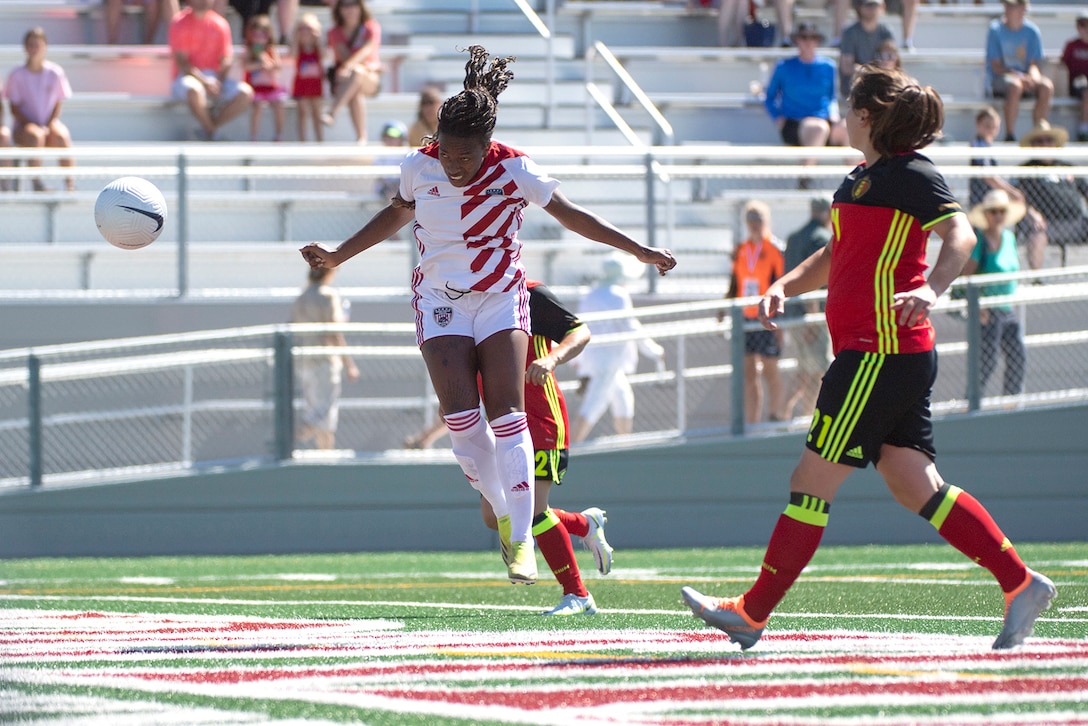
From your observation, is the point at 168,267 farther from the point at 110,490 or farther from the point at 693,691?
the point at 693,691

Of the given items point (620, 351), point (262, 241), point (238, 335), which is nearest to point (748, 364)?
point (620, 351)

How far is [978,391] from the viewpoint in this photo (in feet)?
42.8

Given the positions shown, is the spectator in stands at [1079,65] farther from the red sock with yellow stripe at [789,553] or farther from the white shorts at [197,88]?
the red sock with yellow stripe at [789,553]

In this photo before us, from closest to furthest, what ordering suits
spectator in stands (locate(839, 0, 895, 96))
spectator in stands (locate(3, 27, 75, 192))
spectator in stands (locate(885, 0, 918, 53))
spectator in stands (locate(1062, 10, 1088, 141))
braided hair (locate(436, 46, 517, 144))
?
braided hair (locate(436, 46, 517, 144))
spectator in stands (locate(3, 27, 75, 192))
spectator in stands (locate(839, 0, 895, 96))
spectator in stands (locate(1062, 10, 1088, 141))
spectator in stands (locate(885, 0, 918, 53))

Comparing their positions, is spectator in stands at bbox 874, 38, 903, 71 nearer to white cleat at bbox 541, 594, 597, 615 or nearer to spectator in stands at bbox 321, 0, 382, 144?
spectator in stands at bbox 321, 0, 382, 144

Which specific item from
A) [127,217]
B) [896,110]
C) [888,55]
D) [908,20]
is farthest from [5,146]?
[896,110]

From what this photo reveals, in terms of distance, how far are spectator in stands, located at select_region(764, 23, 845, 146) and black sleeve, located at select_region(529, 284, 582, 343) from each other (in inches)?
389

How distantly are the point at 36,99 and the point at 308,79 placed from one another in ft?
8.91

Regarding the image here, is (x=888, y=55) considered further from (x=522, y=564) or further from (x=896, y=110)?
(x=896, y=110)

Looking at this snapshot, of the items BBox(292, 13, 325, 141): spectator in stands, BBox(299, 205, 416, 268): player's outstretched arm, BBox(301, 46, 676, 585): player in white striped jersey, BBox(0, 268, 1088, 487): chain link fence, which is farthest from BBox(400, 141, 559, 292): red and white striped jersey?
BBox(292, 13, 325, 141): spectator in stands

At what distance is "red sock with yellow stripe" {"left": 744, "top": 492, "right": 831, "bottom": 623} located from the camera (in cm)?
514

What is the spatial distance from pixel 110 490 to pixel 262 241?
10.7 feet

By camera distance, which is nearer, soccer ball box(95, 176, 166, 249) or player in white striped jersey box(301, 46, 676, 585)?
player in white striped jersey box(301, 46, 676, 585)

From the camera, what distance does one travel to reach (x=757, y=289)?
45.0 ft
